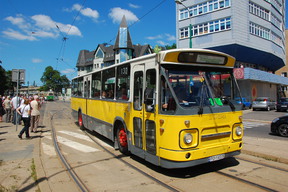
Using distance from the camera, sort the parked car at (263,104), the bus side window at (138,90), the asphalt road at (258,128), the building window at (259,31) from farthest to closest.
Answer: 1. the building window at (259,31)
2. the parked car at (263,104)
3. the asphalt road at (258,128)
4. the bus side window at (138,90)

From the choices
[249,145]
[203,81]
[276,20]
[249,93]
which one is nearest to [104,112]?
[203,81]

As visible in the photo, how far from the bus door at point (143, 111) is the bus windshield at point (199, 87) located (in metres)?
0.42

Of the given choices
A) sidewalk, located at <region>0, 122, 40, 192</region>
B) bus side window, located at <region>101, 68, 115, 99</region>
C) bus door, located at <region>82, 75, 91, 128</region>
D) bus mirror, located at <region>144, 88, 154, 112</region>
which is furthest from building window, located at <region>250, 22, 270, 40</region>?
sidewalk, located at <region>0, 122, 40, 192</region>

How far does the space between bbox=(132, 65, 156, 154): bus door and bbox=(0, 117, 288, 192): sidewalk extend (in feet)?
7.36

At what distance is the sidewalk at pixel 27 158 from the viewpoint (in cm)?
485

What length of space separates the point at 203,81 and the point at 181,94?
29.1 inches

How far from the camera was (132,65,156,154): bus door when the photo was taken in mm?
5257

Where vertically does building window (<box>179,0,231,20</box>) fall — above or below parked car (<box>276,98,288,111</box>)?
above

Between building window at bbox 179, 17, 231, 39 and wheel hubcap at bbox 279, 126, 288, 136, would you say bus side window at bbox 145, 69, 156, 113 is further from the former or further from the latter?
building window at bbox 179, 17, 231, 39

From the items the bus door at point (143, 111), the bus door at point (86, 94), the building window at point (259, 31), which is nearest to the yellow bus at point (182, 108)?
the bus door at point (143, 111)

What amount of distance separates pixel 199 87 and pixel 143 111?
1.43 meters

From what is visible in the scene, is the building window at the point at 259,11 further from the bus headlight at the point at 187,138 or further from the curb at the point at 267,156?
the bus headlight at the point at 187,138

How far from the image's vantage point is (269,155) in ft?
21.0

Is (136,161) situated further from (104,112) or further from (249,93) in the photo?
(249,93)
